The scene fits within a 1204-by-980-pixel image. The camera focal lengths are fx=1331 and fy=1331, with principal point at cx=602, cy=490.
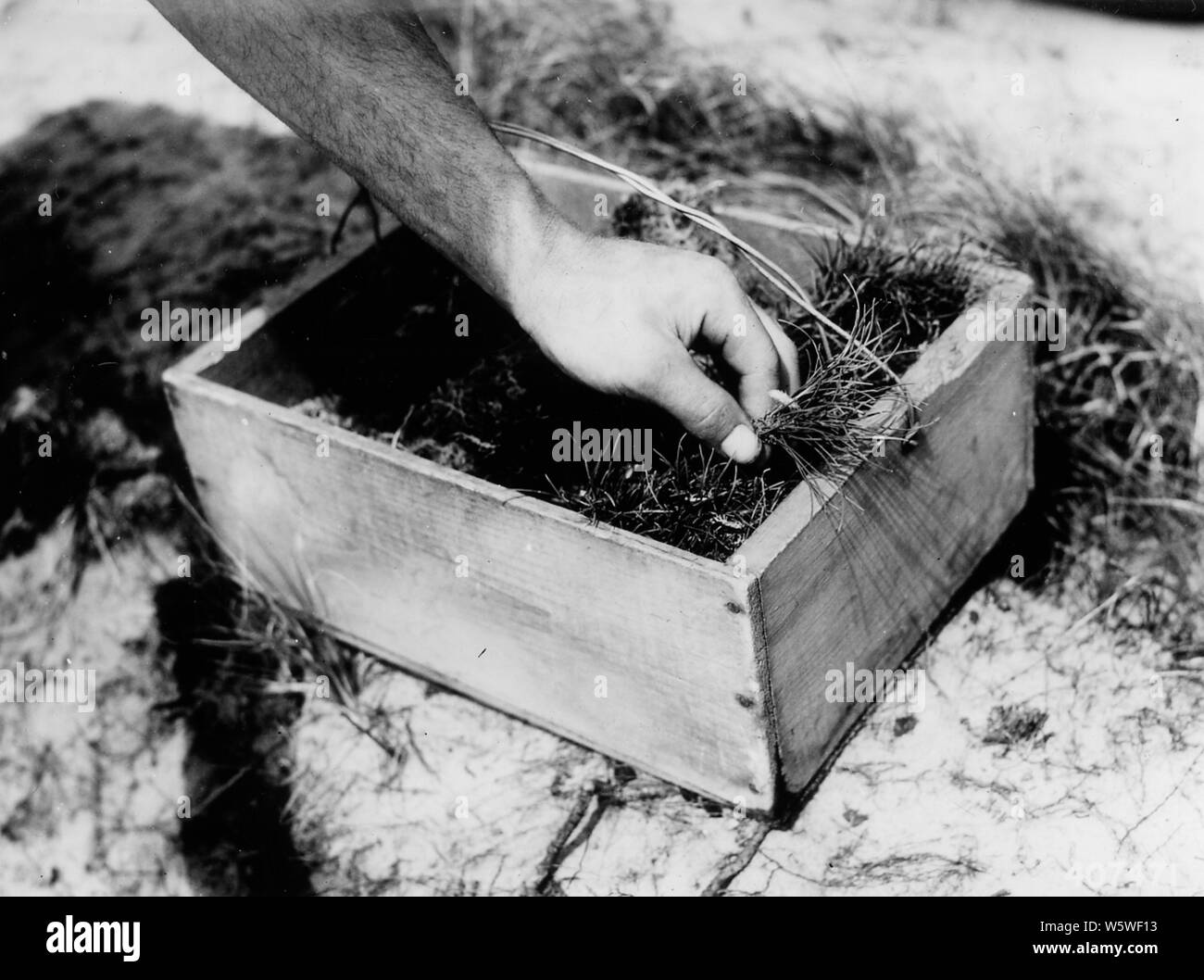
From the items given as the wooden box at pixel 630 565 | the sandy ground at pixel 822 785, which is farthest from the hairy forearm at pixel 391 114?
the sandy ground at pixel 822 785

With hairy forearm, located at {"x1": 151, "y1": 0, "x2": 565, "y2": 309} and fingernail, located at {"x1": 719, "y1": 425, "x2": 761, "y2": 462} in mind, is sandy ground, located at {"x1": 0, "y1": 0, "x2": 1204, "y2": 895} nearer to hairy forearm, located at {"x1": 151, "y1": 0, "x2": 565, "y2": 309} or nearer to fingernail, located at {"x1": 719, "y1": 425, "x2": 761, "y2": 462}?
fingernail, located at {"x1": 719, "y1": 425, "x2": 761, "y2": 462}

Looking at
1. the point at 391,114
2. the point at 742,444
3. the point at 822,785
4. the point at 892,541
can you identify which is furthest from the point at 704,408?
the point at 822,785

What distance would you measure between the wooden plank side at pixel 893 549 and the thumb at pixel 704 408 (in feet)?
0.41

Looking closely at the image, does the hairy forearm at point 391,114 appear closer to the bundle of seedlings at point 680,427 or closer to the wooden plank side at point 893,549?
the bundle of seedlings at point 680,427

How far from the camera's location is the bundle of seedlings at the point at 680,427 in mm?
1645

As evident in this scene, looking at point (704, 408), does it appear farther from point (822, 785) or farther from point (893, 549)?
point (822, 785)

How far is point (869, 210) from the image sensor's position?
238cm

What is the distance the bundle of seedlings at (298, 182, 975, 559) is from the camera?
64.7 inches

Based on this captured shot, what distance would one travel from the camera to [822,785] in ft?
5.99

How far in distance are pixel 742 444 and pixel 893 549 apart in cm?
32

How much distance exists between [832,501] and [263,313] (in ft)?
3.16

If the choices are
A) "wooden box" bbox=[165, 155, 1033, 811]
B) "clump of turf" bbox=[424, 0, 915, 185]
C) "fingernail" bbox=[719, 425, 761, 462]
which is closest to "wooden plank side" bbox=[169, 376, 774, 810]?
"wooden box" bbox=[165, 155, 1033, 811]
